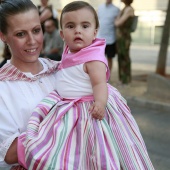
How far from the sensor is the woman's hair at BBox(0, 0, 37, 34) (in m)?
1.79

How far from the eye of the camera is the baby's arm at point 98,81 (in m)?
1.66

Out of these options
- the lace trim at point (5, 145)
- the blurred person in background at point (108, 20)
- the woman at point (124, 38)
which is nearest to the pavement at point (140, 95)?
the woman at point (124, 38)

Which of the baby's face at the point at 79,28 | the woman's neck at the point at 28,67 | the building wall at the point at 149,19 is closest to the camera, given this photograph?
the baby's face at the point at 79,28

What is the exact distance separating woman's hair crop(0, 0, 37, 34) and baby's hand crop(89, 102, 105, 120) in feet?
1.82

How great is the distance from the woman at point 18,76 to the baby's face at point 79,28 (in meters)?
0.15

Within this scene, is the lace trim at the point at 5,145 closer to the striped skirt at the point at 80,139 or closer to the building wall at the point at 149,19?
the striped skirt at the point at 80,139

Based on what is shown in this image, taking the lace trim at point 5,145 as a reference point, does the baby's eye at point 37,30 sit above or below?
above

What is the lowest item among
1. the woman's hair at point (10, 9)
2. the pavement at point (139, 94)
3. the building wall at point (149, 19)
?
the building wall at point (149, 19)

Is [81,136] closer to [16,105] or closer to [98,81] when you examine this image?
[98,81]

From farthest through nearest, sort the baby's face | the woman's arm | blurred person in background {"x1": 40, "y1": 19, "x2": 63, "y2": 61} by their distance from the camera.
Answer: the woman's arm, blurred person in background {"x1": 40, "y1": 19, "x2": 63, "y2": 61}, the baby's face

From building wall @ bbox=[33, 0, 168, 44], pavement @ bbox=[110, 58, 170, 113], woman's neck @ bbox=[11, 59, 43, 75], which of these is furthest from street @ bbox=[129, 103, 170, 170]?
building wall @ bbox=[33, 0, 168, 44]

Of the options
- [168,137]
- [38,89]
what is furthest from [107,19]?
[38,89]

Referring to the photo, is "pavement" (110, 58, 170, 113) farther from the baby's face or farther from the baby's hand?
the baby's hand

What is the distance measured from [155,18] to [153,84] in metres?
12.2
